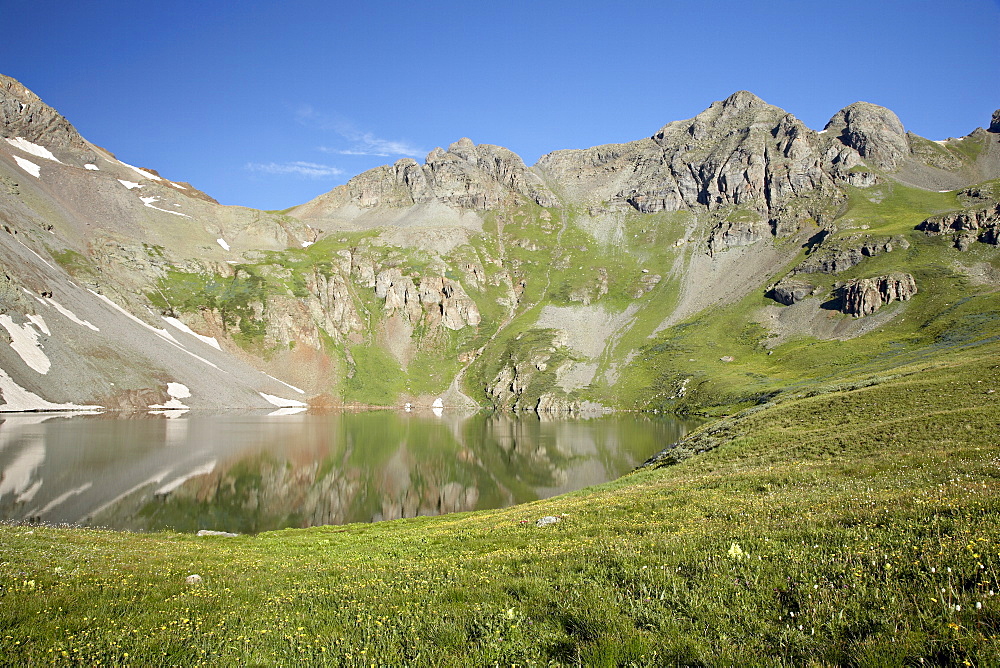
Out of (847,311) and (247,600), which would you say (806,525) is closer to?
(247,600)

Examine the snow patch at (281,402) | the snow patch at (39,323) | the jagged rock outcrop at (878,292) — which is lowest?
the snow patch at (281,402)

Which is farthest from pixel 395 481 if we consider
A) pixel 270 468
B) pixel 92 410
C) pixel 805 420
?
pixel 92 410

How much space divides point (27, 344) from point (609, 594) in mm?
162533

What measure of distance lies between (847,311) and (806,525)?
708 feet

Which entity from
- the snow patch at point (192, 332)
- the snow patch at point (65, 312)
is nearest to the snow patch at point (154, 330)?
the snow patch at point (192, 332)

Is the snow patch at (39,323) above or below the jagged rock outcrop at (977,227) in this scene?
below

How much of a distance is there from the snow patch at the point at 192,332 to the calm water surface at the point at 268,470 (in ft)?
249

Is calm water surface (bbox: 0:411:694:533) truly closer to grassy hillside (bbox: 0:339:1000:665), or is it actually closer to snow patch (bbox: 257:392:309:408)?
grassy hillside (bbox: 0:339:1000:665)

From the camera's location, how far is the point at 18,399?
11325 cm

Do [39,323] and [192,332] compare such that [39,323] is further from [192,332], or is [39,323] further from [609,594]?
[609,594]

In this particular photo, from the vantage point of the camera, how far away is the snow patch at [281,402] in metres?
170

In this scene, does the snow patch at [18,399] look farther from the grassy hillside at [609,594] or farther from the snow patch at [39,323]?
the grassy hillside at [609,594]

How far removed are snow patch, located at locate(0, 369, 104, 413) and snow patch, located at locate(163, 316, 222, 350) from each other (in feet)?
212

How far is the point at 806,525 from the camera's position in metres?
12.0
